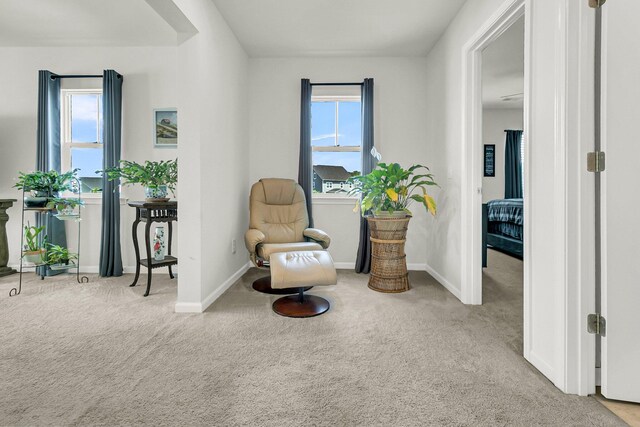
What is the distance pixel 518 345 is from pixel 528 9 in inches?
75.4

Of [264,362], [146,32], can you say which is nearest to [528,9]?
[264,362]

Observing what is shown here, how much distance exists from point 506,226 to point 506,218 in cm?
15

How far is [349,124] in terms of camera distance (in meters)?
4.23

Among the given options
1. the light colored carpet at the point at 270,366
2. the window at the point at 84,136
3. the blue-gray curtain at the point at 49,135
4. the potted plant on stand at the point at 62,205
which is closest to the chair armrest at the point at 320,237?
the light colored carpet at the point at 270,366

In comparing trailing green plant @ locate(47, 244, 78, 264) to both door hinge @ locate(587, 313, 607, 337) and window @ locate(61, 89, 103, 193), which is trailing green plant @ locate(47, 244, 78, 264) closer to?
window @ locate(61, 89, 103, 193)

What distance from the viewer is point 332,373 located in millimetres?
1684

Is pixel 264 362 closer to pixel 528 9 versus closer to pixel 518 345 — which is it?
pixel 518 345

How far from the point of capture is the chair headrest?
11.5 feet

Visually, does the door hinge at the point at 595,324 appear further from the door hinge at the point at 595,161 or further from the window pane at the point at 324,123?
the window pane at the point at 324,123

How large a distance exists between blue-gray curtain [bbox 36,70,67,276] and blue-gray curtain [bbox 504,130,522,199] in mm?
7431

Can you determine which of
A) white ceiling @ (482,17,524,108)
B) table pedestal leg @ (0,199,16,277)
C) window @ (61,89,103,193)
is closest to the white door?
white ceiling @ (482,17,524,108)

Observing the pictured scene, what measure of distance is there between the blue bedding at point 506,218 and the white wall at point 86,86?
14.6 feet

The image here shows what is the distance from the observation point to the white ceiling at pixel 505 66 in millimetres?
3752

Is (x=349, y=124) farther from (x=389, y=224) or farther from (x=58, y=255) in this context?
(x=58, y=255)
